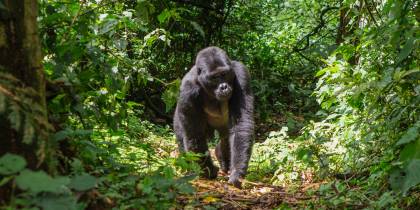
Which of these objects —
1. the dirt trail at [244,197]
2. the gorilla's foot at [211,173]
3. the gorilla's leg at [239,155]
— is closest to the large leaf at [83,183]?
the dirt trail at [244,197]

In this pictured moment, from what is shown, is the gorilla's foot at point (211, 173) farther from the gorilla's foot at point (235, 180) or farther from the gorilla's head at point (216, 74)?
the gorilla's head at point (216, 74)

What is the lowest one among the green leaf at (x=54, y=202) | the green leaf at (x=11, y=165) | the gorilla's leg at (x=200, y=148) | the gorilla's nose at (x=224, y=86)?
the green leaf at (x=54, y=202)

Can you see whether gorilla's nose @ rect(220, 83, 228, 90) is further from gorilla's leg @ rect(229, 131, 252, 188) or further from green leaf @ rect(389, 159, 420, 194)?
green leaf @ rect(389, 159, 420, 194)

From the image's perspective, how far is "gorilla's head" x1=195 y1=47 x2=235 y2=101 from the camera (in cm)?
562

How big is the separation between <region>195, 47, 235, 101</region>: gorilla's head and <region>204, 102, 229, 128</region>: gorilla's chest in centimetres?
22

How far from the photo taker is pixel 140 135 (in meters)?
7.68

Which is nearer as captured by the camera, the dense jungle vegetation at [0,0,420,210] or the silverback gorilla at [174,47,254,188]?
the dense jungle vegetation at [0,0,420,210]

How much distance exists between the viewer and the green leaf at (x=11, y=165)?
1460mm

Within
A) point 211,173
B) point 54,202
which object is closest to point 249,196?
point 211,173

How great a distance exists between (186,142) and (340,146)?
165cm

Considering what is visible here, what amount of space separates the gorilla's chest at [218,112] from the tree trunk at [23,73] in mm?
4126

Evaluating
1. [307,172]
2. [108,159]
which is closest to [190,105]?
[307,172]

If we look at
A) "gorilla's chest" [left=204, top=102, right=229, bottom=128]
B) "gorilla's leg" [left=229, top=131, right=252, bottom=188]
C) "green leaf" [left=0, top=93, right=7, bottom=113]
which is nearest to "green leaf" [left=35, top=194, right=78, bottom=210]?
"green leaf" [left=0, top=93, right=7, bottom=113]

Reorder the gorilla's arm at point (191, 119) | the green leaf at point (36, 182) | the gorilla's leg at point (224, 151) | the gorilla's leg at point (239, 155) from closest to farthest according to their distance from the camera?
the green leaf at point (36, 182) < the gorilla's leg at point (239, 155) < the gorilla's arm at point (191, 119) < the gorilla's leg at point (224, 151)
